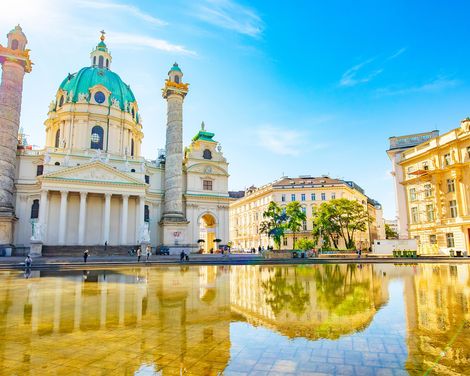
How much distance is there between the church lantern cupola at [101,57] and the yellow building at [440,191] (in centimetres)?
5457

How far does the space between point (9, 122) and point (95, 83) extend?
18.4 metres

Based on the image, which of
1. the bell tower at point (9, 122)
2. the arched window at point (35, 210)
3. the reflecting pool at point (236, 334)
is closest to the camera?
the reflecting pool at point (236, 334)

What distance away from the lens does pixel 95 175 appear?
46125mm

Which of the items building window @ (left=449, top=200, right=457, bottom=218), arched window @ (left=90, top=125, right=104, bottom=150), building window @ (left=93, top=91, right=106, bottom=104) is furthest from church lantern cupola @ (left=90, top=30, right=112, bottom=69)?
building window @ (left=449, top=200, right=457, bottom=218)

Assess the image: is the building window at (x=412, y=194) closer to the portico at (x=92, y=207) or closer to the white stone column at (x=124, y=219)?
the portico at (x=92, y=207)

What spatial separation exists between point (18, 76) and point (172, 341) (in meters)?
49.5

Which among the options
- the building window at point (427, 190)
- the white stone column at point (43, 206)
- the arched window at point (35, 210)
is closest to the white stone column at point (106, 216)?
the white stone column at point (43, 206)

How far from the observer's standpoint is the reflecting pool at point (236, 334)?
15.8 ft

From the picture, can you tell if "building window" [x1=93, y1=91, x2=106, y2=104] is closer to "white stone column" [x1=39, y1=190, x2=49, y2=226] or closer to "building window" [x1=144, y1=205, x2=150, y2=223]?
"white stone column" [x1=39, y1=190, x2=49, y2=226]

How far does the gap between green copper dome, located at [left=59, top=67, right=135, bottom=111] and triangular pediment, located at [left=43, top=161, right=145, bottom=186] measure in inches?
598

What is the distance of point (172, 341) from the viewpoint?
19.9ft

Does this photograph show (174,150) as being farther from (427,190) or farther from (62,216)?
(427,190)

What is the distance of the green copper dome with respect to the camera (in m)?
55.9

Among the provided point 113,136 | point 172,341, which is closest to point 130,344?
point 172,341
